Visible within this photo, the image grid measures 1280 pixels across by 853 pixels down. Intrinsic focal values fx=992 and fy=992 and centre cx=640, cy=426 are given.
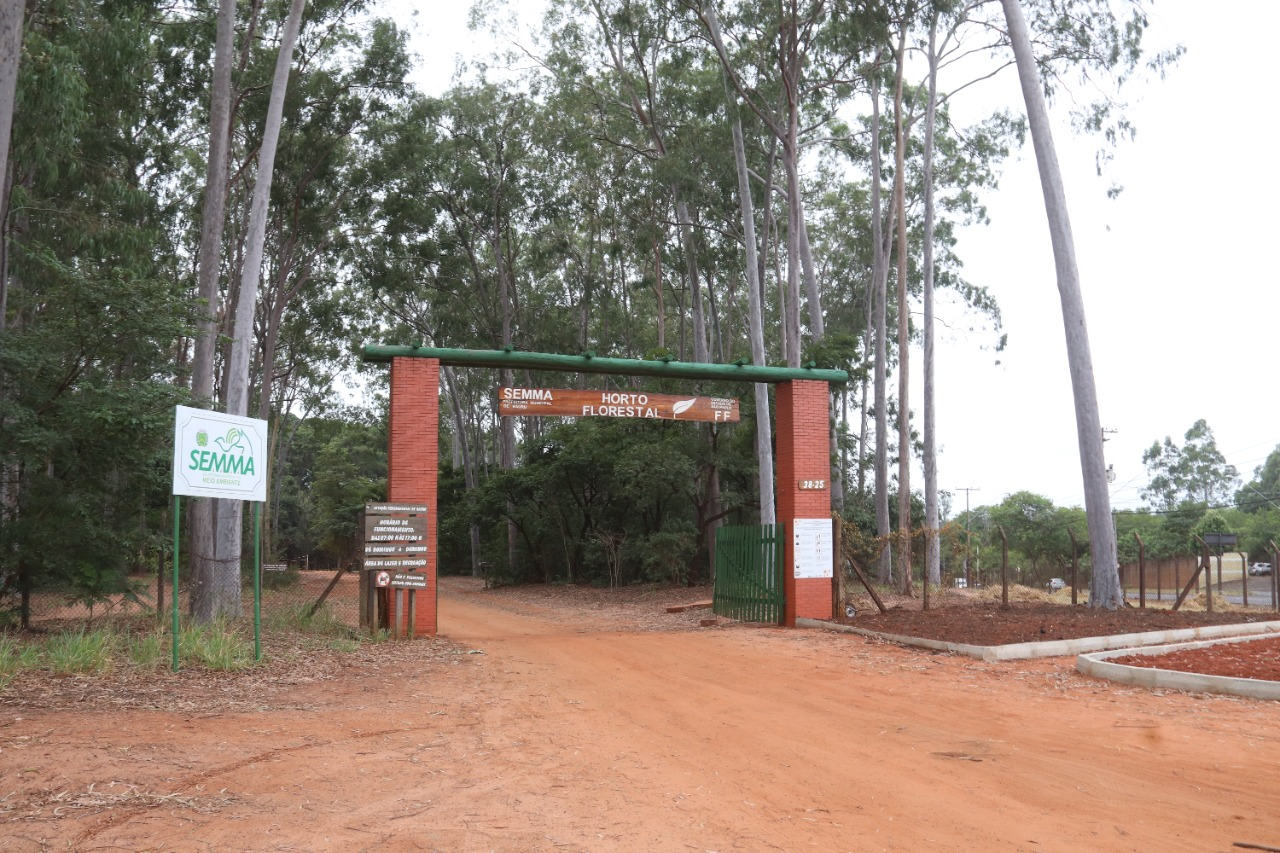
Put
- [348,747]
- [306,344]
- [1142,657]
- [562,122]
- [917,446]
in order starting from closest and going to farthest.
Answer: [348,747] < [1142,657] < [562,122] < [306,344] < [917,446]

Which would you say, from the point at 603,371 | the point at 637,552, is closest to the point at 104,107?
the point at 603,371

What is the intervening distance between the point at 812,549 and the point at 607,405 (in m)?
4.08

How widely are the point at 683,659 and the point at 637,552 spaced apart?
1576cm

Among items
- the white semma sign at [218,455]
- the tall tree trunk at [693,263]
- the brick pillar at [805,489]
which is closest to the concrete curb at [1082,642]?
the brick pillar at [805,489]

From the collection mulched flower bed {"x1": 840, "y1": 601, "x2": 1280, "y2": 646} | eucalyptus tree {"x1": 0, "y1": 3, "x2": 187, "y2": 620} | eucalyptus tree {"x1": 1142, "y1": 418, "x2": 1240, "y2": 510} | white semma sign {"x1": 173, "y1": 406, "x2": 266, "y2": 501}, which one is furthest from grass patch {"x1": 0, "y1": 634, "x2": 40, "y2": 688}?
eucalyptus tree {"x1": 1142, "y1": 418, "x2": 1240, "y2": 510}

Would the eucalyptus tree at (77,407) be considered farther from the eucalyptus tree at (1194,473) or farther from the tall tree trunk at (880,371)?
the eucalyptus tree at (1194,473)

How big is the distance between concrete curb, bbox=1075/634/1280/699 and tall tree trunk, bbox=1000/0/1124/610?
6.04m

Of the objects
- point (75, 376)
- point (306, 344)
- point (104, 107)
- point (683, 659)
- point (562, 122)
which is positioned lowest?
point (683, 659)

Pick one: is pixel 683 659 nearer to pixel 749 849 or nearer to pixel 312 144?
pixel 749 849

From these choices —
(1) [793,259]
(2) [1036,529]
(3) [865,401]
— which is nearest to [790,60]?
(1) [793,259]

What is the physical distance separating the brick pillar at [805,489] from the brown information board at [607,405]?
3.41ft

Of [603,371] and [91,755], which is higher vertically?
[603,371]

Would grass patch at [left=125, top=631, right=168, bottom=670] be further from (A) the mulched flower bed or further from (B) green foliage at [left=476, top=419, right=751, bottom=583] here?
(B) green foliage at [left=476, top=419, right=751, bottom=583]

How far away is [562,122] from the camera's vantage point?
32219 mm
